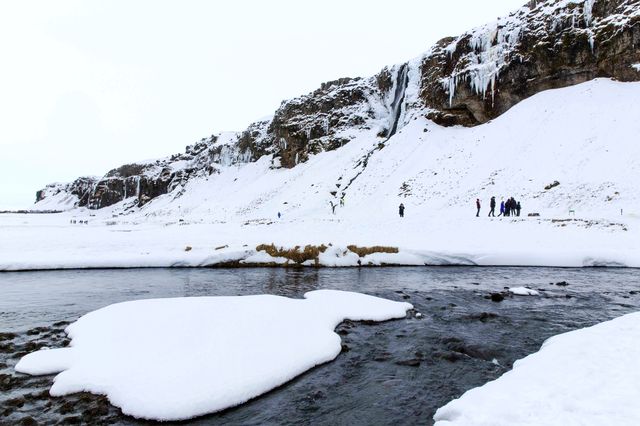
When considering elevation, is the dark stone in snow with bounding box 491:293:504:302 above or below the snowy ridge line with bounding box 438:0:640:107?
below

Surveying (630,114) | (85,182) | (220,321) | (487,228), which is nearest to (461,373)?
(220,321)

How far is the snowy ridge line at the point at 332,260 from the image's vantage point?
61.0ft

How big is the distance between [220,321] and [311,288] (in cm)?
617

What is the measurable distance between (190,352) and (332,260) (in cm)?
1319

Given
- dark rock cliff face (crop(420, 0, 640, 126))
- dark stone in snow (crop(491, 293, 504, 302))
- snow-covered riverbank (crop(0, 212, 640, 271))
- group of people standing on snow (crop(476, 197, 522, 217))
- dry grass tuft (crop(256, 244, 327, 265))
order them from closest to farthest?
dark stone in snow (crop(491, 293, 504, 302))
snow-covered riverbank (crop(0, 212, 640, 271))
dry grass tuft (crop(256, 244, 327, 265))
group of people standing on snow (crop(476, 197, 522, 217))
dark rock cliff face (crop(420, 0, 640, 126))

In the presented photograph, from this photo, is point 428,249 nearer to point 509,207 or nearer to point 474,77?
point 509,207

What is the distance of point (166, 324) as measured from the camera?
27.9 feet

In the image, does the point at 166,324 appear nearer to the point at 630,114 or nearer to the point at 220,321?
the point at 220,321

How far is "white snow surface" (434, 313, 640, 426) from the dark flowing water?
74 cm

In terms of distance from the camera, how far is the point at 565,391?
5184 millimetres

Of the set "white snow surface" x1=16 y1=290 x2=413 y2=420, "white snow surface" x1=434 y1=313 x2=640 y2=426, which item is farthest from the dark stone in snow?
"white snow surface" x1=434 y1=313 x2=640 y2=426

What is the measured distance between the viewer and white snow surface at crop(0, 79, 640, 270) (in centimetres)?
1991

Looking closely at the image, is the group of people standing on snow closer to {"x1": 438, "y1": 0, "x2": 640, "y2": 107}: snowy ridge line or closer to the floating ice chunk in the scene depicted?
the floating ice chunk

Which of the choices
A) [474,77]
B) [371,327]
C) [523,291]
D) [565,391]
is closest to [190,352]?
[371,327]
